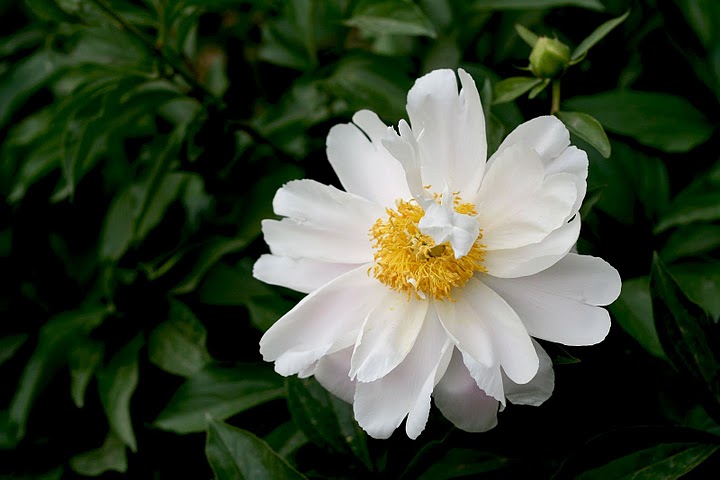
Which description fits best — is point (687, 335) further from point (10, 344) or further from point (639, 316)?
point (10, 344)

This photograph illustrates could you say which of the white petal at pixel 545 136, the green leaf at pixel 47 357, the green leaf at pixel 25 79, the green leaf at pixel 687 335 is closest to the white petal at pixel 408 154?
the white petal at pixel 545 136

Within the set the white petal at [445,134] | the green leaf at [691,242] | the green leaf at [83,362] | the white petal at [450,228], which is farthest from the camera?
the green leaf at [83,362]

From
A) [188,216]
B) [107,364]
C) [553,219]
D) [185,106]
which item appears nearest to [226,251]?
[188,216]

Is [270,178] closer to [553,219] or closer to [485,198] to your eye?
[485,198]

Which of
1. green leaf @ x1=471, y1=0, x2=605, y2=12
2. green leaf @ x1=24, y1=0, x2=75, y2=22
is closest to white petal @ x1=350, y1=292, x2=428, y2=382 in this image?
green leaf @ x1=471, y1=0, x2=605, y2=12

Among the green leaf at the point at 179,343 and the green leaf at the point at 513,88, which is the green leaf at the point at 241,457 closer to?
the green leaf at the point at 179,343

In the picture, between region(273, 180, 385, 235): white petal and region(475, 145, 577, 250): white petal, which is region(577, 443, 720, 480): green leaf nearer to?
region(475, 145, 577, 250): white petal
